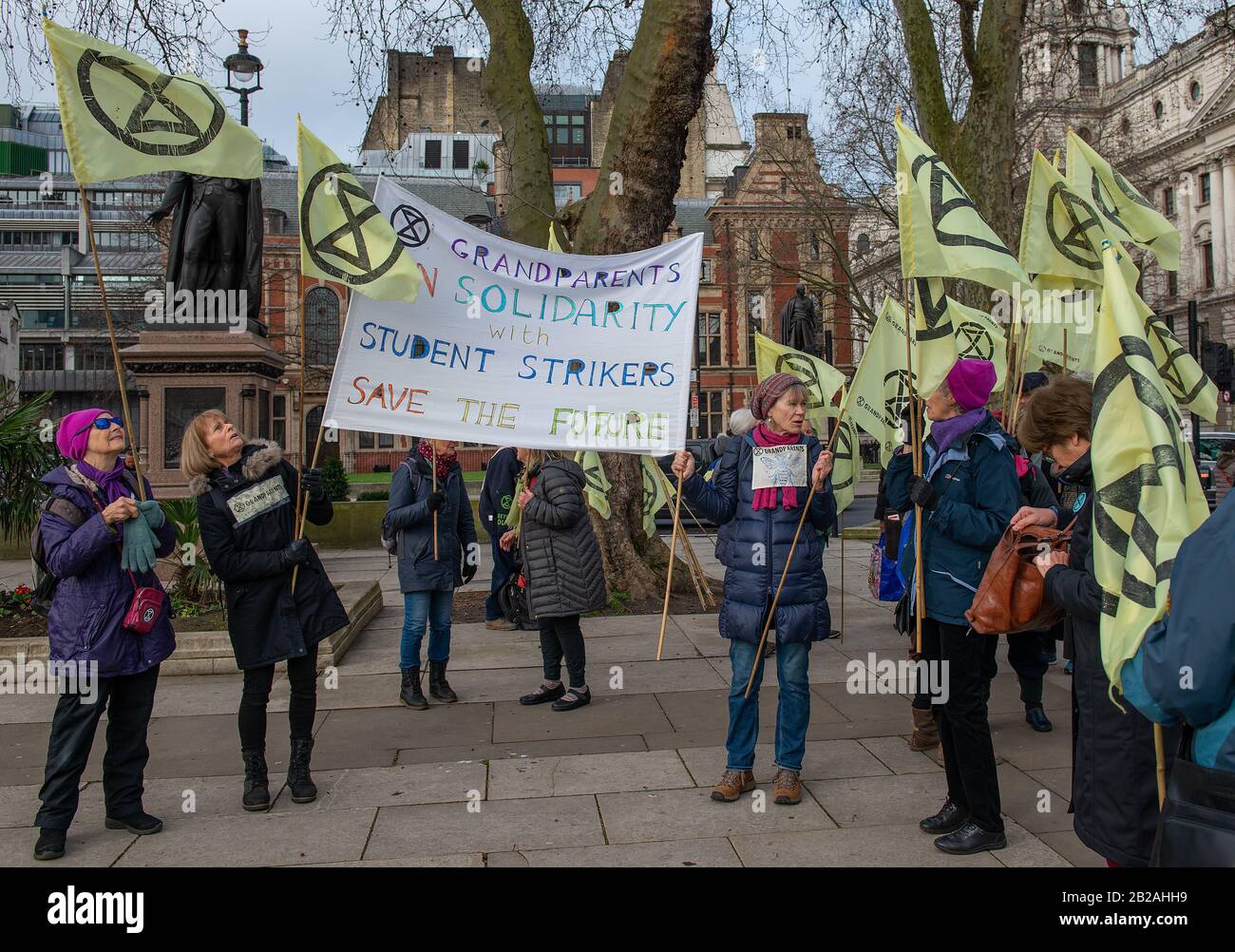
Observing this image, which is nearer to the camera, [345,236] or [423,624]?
[345,236]

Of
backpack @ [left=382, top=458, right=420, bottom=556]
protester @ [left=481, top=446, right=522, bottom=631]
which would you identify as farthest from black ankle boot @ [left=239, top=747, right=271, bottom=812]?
protester @ [left=481, top=446, right=522, bottom=631]

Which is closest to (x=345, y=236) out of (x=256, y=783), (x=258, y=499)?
(x=258, y=499)

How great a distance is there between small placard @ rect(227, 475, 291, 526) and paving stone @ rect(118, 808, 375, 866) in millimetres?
1348

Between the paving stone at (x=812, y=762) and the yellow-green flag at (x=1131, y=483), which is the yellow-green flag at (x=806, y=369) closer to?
the paving stone at (x=812, y=762)

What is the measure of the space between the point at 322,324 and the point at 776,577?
39196 millimetres

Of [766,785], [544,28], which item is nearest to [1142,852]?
[766,785]

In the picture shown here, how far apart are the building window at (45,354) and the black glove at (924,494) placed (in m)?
79.7

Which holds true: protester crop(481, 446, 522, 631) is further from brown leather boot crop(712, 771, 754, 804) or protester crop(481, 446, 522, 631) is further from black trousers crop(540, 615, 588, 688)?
brown leather boot crop(712, 771, 754, 804)

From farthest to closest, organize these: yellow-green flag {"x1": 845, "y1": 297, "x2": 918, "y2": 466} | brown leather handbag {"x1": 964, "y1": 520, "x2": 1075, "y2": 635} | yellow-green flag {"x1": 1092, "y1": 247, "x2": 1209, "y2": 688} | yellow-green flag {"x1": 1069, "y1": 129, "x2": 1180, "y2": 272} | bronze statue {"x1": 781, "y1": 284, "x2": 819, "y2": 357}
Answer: bronze statue {"x1": 781, "y1": 284, "x2": 819, "y2": 357} → yellow-green flag {"x1": 845, "y1": 297, "x2": 918, "y2": 466} → yellow-green flag {"x1": 1069, "y1": 129, "x2": 1180, "y2": 272} → brown leather handbag {"x1": 964, "y1": 520, "x2": 1075, "y2": 635} → yellow-green flag {"x1": 1092, "y1": 247, "x2": 1209, "y2": 688}

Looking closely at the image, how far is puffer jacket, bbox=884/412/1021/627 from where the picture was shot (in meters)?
4.30

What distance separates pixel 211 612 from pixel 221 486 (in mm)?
4069

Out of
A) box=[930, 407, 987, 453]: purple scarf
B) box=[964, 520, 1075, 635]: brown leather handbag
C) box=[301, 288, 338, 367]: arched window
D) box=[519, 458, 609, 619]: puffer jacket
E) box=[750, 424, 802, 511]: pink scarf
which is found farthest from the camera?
box=[301, 288, 338, 367]: arched window

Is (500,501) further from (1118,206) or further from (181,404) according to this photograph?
(1118,206)

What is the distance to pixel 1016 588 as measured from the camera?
3.90 meters
